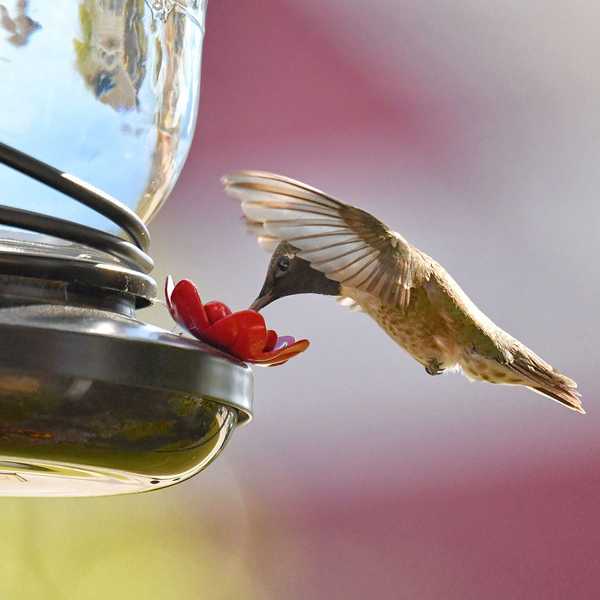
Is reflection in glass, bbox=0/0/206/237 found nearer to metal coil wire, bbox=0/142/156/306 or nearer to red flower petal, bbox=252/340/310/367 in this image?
metal coil wire, bbox=0/142/156/306

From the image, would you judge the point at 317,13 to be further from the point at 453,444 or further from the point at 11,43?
the point at 11,43

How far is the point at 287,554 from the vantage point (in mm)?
3381

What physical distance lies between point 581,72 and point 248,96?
1145 millimetres

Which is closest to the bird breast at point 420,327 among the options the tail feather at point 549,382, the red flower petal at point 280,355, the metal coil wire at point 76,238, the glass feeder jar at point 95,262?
the tail feather at point 549,382

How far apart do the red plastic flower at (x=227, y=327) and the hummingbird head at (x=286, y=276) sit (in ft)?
2.51

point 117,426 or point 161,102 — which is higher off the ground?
point 161,102

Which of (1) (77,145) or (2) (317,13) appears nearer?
(1) (77,145)

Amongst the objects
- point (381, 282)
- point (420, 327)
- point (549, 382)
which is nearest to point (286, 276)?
point (381, 282)

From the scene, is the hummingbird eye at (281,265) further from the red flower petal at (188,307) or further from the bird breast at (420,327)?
the red flower petal at (188,307)

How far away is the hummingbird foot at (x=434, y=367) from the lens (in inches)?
76.9

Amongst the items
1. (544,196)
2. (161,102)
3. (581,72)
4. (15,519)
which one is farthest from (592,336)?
(161,102)

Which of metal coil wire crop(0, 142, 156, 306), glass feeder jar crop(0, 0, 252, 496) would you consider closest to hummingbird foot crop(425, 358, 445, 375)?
glass feeder jar crop(0, 0, 252, 496)

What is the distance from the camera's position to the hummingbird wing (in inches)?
63.6

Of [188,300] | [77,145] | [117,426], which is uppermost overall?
[77,145]
